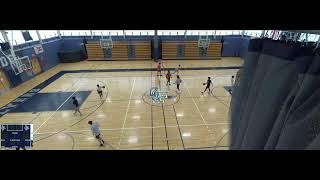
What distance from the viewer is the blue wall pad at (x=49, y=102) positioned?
37.7ft

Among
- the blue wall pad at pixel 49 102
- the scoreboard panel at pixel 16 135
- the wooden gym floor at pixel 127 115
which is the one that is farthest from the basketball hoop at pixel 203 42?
the scoreboard panel at pixel 16 135

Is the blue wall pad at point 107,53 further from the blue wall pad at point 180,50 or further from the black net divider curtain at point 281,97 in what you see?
the black net divider curtain at point 281,97

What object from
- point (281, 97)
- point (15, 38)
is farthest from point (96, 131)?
point (15, 38)

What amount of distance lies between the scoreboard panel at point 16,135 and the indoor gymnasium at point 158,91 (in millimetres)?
32

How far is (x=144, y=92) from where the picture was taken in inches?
535

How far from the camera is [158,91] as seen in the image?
13.7 metres

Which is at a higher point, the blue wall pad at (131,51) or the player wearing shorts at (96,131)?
the blue wall pad at (131,51)

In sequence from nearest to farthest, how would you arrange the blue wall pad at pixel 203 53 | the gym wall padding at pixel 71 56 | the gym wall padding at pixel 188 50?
the gym wall padding at pixel 71 56 → the gym wall padding at pixel 188 50 → the blue wall pad at pixel 203 53

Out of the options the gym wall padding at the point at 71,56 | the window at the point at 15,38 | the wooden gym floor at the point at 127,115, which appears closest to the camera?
the wooden gym floor at the point at 127,115

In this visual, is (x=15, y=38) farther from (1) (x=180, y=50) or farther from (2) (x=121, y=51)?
(1) (x=180, y=50)

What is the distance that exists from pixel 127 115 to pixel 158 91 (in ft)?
12.7

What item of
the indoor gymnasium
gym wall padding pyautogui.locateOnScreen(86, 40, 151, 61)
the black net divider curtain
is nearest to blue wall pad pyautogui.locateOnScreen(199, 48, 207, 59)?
the indoor gymnasium
